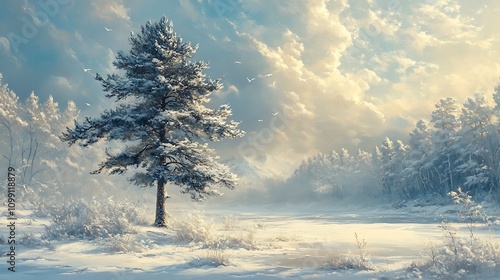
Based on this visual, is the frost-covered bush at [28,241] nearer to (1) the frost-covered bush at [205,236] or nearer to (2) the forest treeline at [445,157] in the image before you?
(1) the frost-covered bush at [205,236]

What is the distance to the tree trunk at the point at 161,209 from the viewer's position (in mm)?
18620

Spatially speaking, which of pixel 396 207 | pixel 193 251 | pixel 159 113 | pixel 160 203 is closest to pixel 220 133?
pixel 159 113

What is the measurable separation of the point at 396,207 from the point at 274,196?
11370cm

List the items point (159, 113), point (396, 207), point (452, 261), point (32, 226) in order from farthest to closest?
1. point (396, 207)
2. point (159, 113)
3. point (32, 226)
4. point (452, 261)

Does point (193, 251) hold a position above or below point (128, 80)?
below

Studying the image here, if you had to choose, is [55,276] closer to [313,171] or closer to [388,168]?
[388,168]

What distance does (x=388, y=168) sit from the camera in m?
89.2

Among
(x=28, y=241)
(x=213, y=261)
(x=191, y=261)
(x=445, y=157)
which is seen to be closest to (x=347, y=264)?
(x=213, y=261)

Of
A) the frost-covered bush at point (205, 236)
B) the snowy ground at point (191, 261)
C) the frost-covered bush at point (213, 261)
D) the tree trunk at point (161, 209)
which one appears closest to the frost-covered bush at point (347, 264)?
the snowy ground at point (191, 261)

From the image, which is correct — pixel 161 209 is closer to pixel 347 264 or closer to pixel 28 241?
pixel 28 241

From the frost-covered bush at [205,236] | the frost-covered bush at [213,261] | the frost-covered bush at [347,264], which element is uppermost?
the frost-covered bush at [205,236]

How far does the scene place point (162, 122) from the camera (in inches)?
712

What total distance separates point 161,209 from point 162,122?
398 centimetres

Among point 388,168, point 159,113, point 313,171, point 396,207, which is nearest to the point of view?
point 159,113
